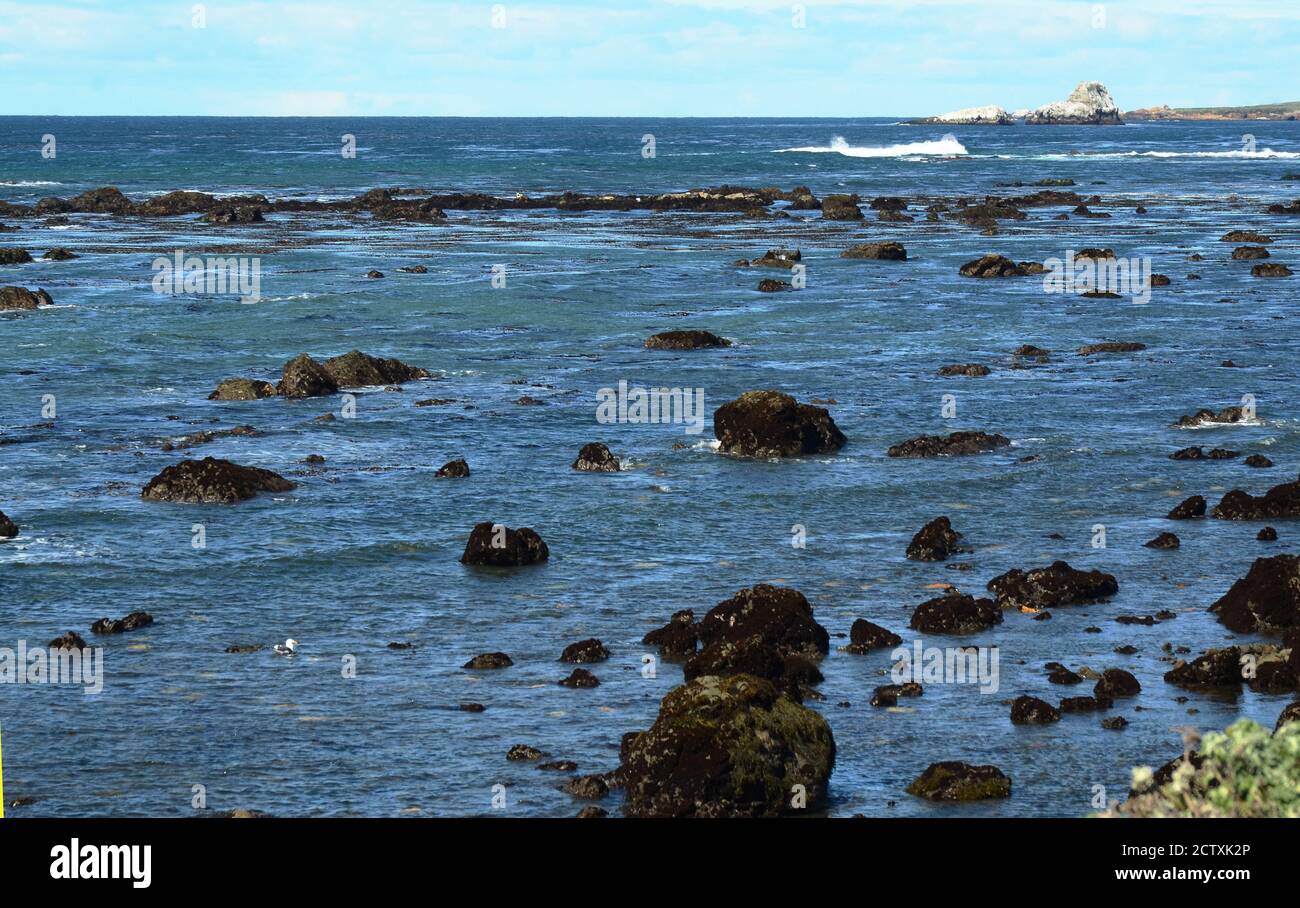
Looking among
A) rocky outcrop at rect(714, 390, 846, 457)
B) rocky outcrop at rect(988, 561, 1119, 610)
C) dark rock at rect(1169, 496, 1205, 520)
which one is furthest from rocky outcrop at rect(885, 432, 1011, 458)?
rocky outcrop at rect(988, 561, 1119, 610)

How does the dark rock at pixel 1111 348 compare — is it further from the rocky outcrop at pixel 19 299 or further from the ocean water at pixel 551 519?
the rocky outcrop at pixel 19 299

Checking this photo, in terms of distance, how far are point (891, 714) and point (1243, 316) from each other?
147ft

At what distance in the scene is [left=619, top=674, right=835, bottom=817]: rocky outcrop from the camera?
18.2 meters

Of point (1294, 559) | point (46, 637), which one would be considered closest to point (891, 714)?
point (1294, 559)

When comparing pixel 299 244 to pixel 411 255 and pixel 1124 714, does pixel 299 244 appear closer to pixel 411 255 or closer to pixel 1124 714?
pixel 411 255

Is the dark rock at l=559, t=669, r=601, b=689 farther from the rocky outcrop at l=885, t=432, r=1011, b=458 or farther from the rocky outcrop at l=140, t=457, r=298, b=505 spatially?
the rocky outcrop at l=885, t=432, r=1011, b=458

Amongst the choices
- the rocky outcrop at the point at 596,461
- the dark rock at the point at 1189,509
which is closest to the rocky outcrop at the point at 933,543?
the dark rock at the point at 1189,509

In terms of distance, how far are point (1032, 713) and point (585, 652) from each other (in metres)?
6.18

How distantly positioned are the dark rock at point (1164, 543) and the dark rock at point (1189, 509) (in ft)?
6.78

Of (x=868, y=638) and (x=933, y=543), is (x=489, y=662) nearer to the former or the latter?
(x=868, y=638)

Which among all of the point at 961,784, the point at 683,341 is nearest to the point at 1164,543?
the point at 961,784

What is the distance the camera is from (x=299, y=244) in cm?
9288

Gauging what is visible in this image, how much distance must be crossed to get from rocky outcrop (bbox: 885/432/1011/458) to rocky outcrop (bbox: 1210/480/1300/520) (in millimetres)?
6960

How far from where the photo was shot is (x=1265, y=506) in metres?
→ 31.8
